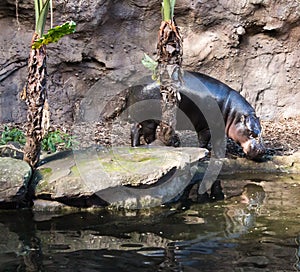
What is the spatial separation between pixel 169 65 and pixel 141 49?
3.54m

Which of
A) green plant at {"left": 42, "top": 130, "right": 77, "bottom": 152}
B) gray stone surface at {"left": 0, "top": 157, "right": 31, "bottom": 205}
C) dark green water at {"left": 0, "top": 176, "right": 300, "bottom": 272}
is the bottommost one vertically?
dark green water at {"left": 0, "top": 176, "right": 300, "bottom": 272}

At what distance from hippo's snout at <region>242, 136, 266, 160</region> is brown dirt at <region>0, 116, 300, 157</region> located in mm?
354

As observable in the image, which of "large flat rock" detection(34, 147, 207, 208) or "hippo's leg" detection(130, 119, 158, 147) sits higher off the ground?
"hippo's leg" detection(130, 119, 158, 147)

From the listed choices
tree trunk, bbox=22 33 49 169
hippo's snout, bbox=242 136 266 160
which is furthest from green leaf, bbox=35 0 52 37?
hippo's snout, bbox=242 136 266 160

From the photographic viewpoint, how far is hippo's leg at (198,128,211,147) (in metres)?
7.16

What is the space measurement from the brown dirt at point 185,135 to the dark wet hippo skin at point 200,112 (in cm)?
36

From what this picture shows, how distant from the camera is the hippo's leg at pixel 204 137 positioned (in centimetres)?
716

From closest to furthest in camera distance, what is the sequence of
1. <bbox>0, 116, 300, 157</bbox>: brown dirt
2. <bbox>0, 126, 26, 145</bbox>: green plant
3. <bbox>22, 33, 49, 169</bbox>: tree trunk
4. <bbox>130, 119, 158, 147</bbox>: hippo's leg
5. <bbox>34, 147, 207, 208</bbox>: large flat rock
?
<bbox>34, 147, 207, 208</bbox>: large flat rock → <bbox>22, 33, 49, 169</bbox>: tree trunk → <bbox>0, 126, 26, 145</bbox>: green plant → <bbox>130, 119, 158, 147</bbox>: hippo's leg → <bbox>0, 116, 300, 157</bbox>: brown dirt

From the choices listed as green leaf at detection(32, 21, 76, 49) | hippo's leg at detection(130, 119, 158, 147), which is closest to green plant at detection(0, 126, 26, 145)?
hippo's leg at detection(130, 119, 158, 147)

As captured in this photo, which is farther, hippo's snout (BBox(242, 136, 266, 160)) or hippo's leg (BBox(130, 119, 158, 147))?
hippo's leg (BBox(130, 119, 158, 147))

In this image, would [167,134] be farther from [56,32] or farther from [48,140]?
[56,32]

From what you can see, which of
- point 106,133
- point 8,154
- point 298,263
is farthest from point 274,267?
point 106,133

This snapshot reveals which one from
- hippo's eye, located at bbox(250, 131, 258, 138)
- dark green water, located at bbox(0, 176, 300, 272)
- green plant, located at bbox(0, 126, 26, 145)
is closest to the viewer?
dark green water, located at bbox(0, 176, 300, 272)

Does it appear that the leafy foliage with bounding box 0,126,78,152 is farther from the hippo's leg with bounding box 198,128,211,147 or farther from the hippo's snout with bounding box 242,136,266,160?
the hippo's snout with bounding box 242,136,266,160
